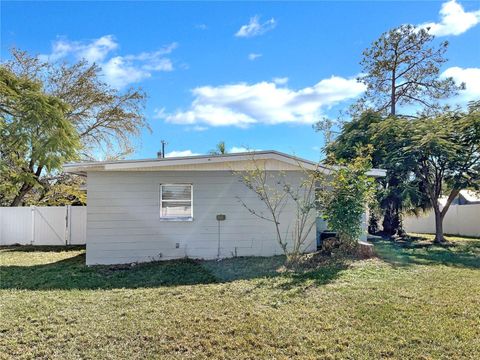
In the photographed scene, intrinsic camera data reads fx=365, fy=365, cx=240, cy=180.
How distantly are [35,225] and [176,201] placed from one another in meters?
8.04

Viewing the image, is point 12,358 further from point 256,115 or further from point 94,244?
point 256,115

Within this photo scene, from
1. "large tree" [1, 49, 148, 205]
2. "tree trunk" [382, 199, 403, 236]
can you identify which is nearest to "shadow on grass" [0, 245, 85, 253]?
"large tree" [1, 49, 148, 205]

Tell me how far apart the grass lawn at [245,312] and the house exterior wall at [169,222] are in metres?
1.24

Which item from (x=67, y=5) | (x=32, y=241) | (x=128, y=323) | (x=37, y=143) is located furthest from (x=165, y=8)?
(x=32, y=241)

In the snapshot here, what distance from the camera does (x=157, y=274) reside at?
8.03m

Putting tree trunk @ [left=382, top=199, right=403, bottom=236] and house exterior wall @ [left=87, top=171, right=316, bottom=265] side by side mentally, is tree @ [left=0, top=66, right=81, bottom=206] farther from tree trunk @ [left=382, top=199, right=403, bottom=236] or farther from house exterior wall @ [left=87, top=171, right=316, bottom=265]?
tree trunk @ [left=382, top=199, right=403, bottom=236]

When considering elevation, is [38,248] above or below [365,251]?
below

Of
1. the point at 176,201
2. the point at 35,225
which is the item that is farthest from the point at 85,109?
the point at 176,201

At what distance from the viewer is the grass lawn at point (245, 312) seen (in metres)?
4.22

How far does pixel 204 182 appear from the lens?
10000 millimetres

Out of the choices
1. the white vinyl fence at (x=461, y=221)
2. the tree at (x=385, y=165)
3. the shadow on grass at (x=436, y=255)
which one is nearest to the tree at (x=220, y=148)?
the tree at (x=385, y=165)

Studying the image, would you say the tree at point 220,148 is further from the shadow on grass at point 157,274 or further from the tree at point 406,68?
the shadow on grass at point 157,274

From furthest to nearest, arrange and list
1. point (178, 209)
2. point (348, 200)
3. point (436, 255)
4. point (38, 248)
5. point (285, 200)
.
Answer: point (38, 248), point (436, 255), point (285, 200), point (178, 209), point (348, 200)

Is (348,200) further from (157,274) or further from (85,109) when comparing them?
(85,109)
